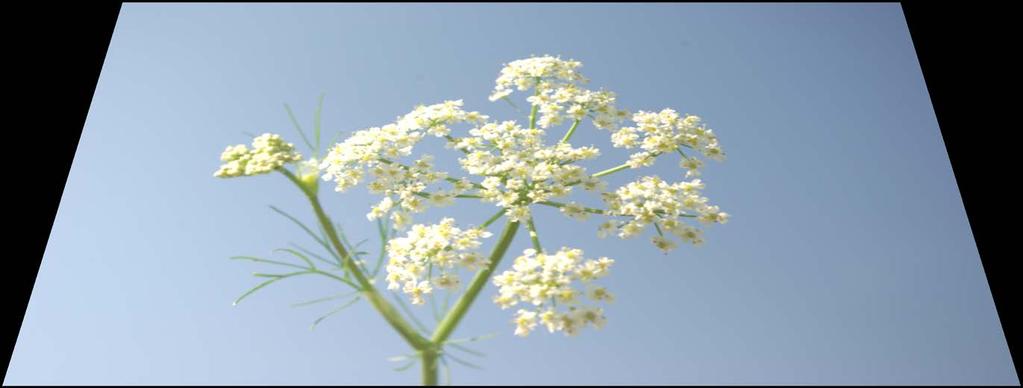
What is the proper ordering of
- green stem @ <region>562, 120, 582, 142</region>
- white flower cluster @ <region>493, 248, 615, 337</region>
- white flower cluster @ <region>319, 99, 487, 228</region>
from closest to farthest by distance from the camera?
white flower cluster @ <region>493, 248, 615, 337</region> < white flower cluster @ <region>319, 99, 487, 228</region> < green stem @ <region>562, 120, 582, 142</region>

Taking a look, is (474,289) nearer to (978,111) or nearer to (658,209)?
(658,209)

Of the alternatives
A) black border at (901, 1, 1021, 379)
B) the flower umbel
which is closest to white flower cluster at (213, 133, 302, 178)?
the flower umbel

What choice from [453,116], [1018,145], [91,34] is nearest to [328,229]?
[453,116]

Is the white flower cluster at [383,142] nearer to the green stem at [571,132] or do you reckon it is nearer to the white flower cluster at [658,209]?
the green stem at [571,132]

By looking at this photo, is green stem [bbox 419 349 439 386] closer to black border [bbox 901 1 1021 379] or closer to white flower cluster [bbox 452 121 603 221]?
white flower cluster [bbox 452 121 603 221]

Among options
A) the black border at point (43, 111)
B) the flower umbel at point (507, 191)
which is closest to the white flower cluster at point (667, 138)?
the flower umbel at point (507, 191)

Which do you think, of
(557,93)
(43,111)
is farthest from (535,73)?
(43,111)

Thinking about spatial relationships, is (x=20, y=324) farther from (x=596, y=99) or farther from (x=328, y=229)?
(x=596, y=99)

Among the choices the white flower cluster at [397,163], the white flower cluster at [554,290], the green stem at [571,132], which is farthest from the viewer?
the green stem at [571,132]
